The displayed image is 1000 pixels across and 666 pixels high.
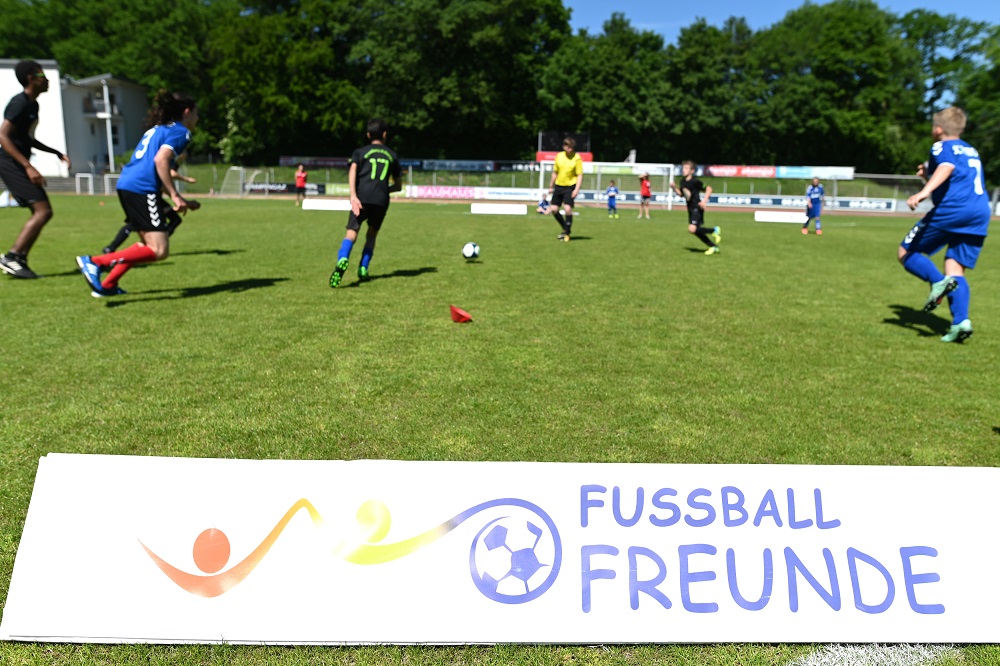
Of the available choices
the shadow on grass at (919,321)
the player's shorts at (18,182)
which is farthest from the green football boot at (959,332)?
the player's shorts at (18,182)

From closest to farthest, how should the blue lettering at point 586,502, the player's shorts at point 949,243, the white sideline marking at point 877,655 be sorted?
the white sideline marking at point 877,655 < the blue lettering at point 586,502 < the player's shorts at point 949,243

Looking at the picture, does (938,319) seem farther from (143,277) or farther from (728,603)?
(143,277)

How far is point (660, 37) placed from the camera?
6712cm

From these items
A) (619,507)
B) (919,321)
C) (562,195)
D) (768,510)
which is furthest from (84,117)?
(768,510)

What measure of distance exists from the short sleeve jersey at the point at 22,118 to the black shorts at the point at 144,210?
2367mm

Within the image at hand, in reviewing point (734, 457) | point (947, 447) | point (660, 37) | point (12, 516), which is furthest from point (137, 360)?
point (660, 37)

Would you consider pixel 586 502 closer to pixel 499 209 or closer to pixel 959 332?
pixel 959 332

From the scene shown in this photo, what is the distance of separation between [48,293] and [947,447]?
829 centimetres

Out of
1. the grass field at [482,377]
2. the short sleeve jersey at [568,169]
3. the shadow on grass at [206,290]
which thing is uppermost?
the short sleeve jersey at [568,169]

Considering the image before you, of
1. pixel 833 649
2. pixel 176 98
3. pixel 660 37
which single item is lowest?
pixel 833 649

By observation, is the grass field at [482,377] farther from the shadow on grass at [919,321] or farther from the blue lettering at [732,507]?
the blue lettering at [732,507]

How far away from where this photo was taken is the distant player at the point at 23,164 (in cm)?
780

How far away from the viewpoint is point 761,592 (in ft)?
6.91

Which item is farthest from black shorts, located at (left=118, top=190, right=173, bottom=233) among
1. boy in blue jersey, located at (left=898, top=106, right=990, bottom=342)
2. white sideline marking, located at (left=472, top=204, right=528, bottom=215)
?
white sideline marking, located at (left=472, top=204, right=528, bottom=215)
